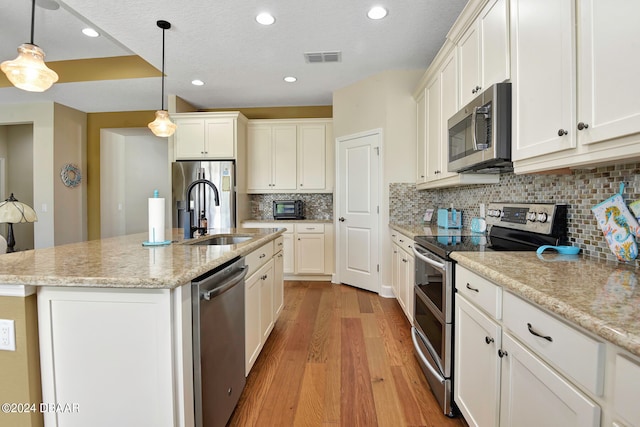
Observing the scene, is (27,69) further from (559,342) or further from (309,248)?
(309,248)

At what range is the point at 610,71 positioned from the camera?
1006mm

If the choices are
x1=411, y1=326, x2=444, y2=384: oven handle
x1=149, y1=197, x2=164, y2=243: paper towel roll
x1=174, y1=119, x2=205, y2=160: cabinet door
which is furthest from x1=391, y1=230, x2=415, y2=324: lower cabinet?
→ x1=174, y1=119, x2=205, y2=160: cabinet door

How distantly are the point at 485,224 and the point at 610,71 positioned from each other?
5.28 feet

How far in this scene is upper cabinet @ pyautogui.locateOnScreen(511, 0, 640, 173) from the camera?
957 millimetres

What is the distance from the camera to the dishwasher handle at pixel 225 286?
125cm

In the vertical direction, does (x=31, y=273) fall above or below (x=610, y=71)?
below

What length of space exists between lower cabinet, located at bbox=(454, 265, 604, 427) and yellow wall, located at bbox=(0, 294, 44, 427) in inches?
67.8

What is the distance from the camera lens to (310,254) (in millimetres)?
4488

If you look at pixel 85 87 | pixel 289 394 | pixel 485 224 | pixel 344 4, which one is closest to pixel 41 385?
pixel 289 394

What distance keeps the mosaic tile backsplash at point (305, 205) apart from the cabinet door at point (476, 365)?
11.7ft

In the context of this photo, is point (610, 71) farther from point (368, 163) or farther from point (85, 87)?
point (85, 87)

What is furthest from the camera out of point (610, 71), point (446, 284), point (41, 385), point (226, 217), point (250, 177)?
point (250, 177)

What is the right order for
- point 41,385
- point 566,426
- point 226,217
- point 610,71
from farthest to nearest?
1. point 226,217
2. point 41,385
3. point 610,71
4. point 566,426

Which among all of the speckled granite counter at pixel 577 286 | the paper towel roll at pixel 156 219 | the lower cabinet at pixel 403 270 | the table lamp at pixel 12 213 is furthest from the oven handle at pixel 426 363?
the table lamp at pixel 12 213
